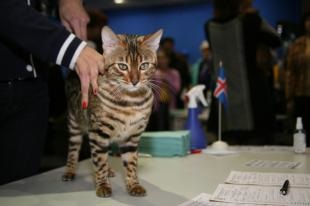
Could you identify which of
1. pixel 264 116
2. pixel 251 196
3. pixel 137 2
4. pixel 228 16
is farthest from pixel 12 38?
pixel 137 2

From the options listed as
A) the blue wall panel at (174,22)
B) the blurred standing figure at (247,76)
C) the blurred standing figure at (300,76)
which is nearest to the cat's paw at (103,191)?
the blurred standing figure at (247,76)

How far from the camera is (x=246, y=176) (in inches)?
52.3

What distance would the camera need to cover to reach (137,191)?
117 centimetres

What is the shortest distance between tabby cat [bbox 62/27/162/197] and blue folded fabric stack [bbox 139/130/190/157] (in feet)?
1.41

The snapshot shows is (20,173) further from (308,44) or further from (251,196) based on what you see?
(308,44)

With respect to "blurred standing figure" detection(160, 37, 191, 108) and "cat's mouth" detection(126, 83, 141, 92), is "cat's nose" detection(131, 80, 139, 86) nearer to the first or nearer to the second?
"cat's mouth" detection(126, 83, 141, 92)

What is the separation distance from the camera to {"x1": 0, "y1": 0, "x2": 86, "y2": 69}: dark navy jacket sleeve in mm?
1070

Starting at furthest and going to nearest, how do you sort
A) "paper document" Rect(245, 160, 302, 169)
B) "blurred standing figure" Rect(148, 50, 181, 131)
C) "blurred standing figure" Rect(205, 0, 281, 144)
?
"blurred standing figure" Rect(148, 50, 181, 131) → "blurred standing figure" Rect(205, 0, 281, 144) → "paper document" Rect(245, 160, 302, 169)

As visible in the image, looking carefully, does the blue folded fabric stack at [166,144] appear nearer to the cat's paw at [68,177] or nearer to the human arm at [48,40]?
the cat's paw at [68,177]

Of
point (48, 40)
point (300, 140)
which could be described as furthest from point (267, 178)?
point (48, 40)

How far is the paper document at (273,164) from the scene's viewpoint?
150cm

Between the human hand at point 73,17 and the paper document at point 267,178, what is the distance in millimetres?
677

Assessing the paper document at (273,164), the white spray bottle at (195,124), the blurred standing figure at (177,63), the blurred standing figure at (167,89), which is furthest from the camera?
the blurred standing figure at (177,63)

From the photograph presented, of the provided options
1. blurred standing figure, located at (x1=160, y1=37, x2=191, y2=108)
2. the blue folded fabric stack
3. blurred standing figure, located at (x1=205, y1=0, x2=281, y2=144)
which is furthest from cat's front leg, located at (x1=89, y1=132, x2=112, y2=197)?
blurred standing figure, located at (x1=160, y1=37, x2=191, y2=108)
